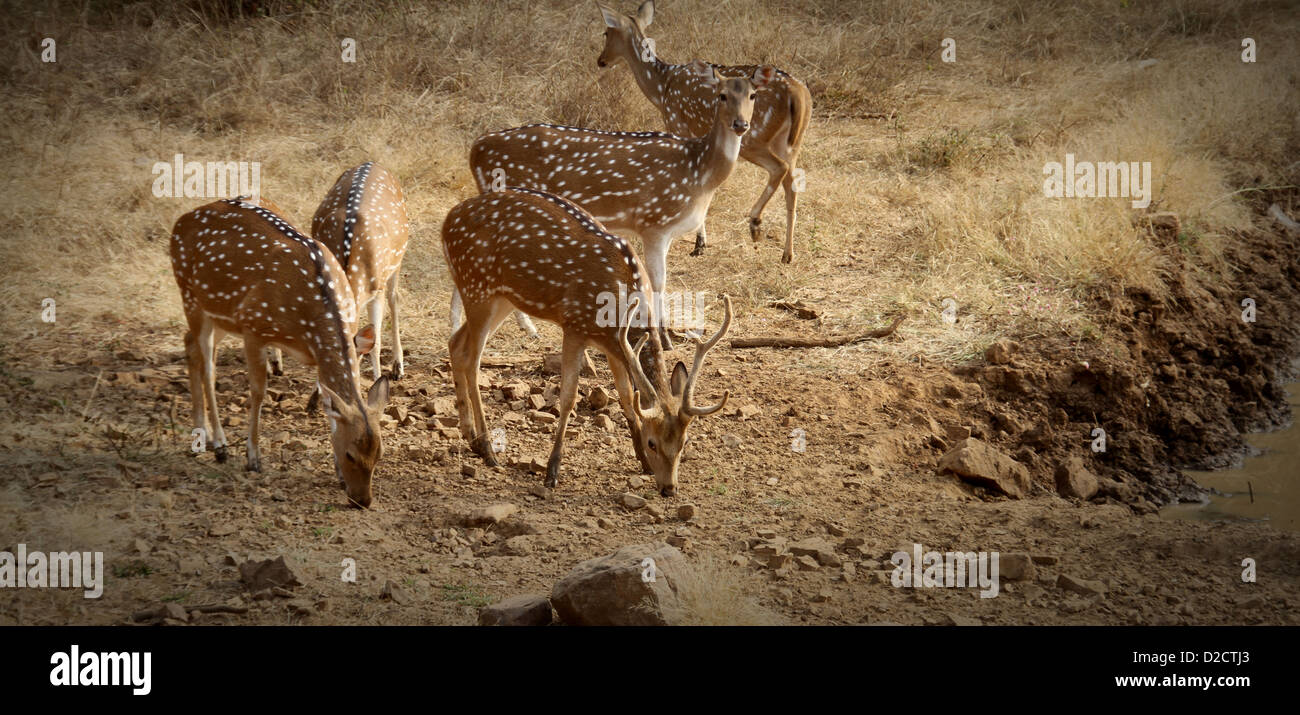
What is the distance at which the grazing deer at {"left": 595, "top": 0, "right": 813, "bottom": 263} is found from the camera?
10.5 meters

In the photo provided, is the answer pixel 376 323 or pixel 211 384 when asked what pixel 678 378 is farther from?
pixel 211 384

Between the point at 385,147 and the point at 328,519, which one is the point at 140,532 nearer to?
the point at 328,519

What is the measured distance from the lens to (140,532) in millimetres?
6086

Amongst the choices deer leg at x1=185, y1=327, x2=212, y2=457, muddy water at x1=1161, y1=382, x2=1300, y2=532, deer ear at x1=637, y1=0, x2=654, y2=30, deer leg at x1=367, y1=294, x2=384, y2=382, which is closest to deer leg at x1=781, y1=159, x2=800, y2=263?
deer ear at x1=637, y1=0, x2=654, y2=30

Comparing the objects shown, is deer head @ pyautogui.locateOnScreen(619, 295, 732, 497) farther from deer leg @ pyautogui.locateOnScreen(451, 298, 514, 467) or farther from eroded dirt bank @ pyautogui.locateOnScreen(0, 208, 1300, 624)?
deer leg @ pyautogui.locateOnScreen(451, 298, 514, 467)

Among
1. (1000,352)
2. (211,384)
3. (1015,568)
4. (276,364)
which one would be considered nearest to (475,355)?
(211,384)

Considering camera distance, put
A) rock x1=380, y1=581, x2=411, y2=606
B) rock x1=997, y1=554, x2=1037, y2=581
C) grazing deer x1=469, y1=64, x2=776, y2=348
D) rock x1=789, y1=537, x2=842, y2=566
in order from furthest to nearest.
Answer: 1. grazing deer x1=469, y1=64, x2=776, y2=348
2. rock x1=789, y1=537, x2=842, y2=566
3. rock x1=997, y1=554, x2=1037, y2=581
4. rock x1=380, y1=581, x2=411, y2=606

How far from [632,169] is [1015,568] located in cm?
430

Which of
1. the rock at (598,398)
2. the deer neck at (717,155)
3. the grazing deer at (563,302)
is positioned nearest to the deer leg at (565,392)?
the grazing deer at (563,302)

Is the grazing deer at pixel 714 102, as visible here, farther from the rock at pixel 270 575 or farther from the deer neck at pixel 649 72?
the rock at pixel 270 575

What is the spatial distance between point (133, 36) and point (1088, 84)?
36.9ft

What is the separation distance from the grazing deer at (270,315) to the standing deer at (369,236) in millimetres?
531

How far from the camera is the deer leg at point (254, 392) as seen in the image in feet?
22.8

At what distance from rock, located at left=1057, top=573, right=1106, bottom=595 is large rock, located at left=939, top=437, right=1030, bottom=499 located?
1415 millimetres
